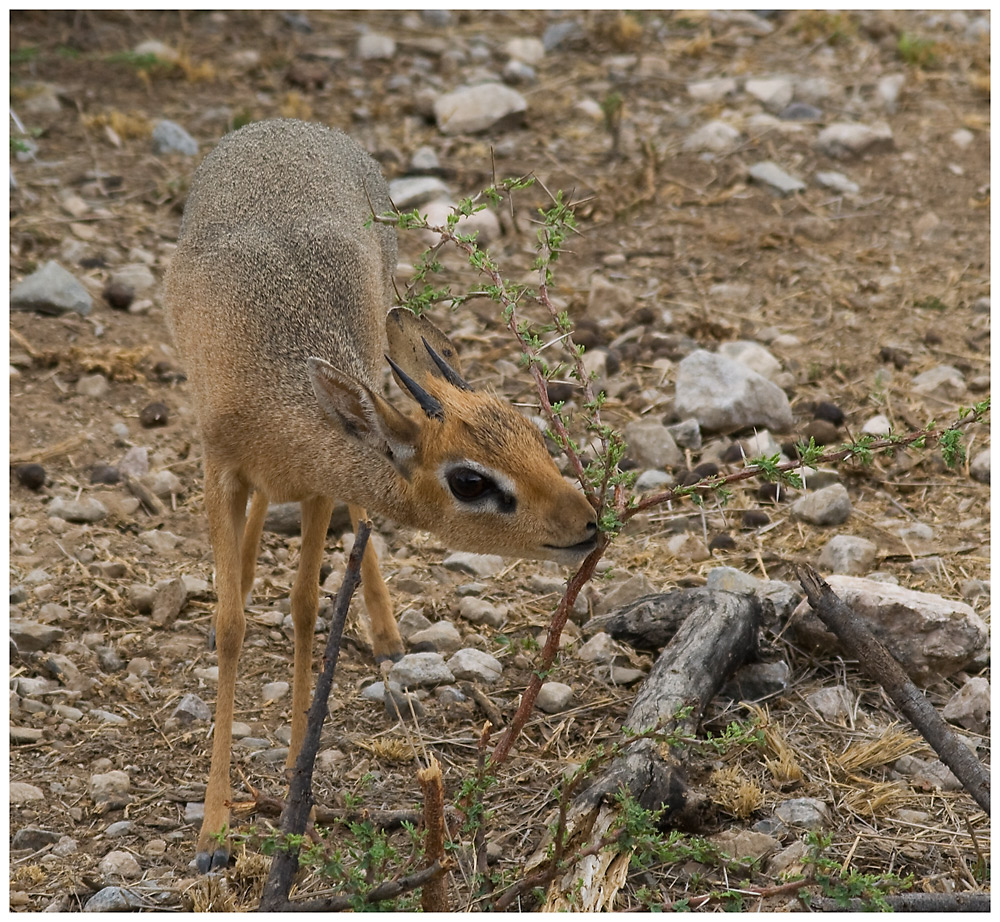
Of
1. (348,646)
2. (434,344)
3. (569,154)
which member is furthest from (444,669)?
(569,154)

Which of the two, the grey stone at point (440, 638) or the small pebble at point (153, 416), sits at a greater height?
the grey stone at point (440, 638)

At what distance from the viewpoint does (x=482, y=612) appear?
5766 mm

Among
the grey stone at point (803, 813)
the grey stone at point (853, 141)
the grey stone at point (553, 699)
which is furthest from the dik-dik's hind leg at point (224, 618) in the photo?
the grey stone at point (853, 141)

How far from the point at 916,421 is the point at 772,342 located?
1176mm

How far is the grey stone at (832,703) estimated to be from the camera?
495 cm

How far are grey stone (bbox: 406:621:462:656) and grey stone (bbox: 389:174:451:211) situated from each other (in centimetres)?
397

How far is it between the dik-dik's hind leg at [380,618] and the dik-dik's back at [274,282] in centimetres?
95

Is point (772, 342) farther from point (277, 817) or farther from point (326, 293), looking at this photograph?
point (277, 817)

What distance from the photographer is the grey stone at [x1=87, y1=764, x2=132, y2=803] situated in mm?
4656

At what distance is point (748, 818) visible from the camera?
4.41 meters

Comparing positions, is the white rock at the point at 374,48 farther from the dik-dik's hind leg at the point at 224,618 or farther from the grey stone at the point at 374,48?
the dik-dik's hind leg at the point at 224,618

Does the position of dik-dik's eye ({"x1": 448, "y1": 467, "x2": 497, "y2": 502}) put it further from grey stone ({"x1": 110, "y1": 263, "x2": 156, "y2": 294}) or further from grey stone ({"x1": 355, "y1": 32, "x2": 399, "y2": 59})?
grey stone ({"x1": 355, "y1": 32, "x2": 399, "y2": 59})

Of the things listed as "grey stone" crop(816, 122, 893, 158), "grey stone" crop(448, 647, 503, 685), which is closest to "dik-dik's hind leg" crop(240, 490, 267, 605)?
"grey stone" crop(448, 647, 503, 685)

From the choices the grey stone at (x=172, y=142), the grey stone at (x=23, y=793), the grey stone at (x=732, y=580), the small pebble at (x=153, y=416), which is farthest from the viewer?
the grey stone at (x=172, y=142)
